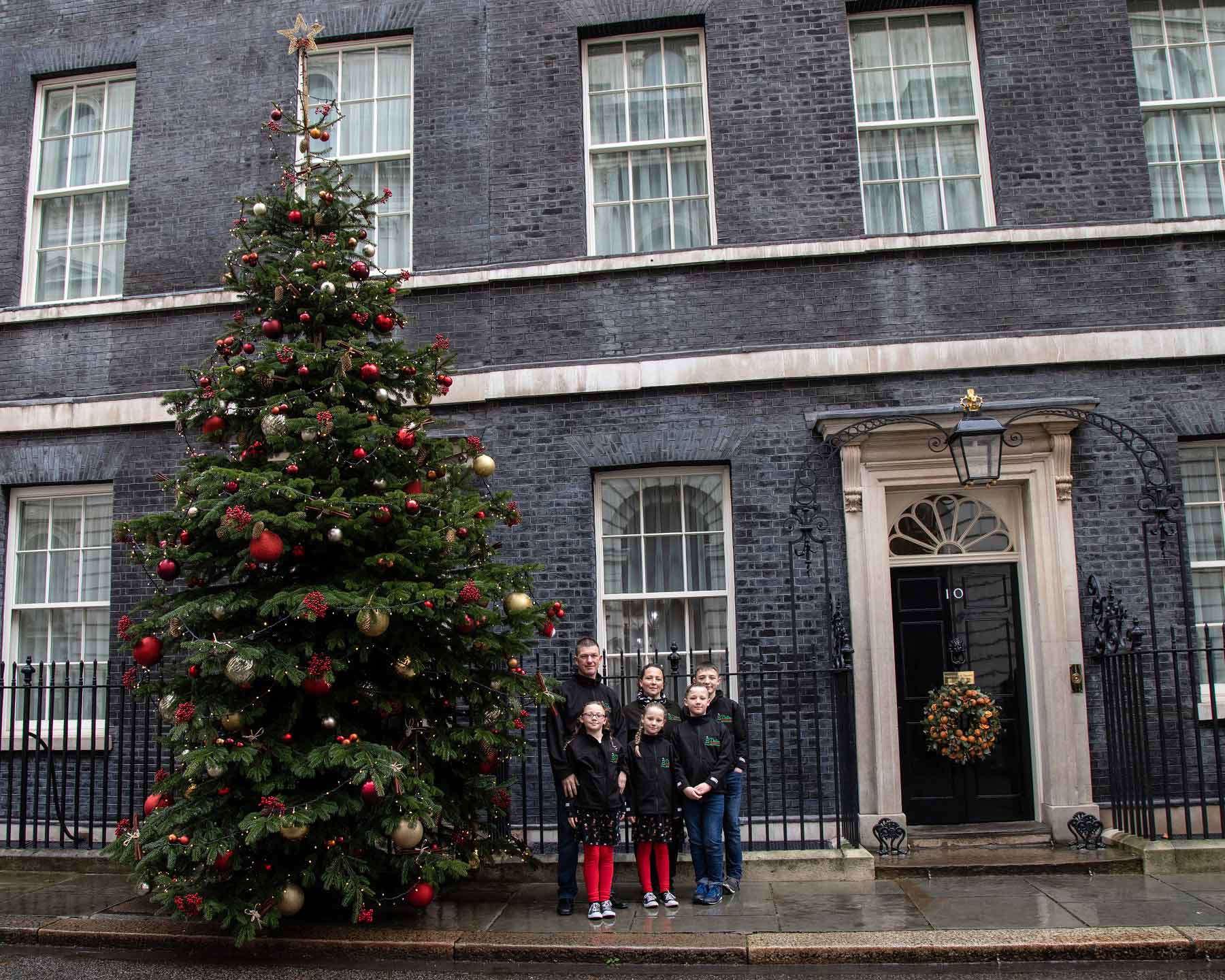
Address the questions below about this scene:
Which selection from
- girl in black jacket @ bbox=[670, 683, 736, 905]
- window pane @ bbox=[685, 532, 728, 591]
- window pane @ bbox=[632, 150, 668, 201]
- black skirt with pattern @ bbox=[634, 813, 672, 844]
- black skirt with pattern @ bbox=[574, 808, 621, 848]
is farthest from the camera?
window pane @ bbox=[632, 150, 668, 201]

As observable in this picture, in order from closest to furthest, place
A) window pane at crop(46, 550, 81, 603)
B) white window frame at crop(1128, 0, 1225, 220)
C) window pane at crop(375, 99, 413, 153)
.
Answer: white window frame at crop(1128, 0, 1225, 220) < window pane at crop(46, 550, 81, 603) < window pane at crop(375, 99, 413, 153)

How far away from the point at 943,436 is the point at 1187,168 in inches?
139

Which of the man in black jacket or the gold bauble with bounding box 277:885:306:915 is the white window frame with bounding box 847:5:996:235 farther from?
the gold bauble with bounding box 277:885:306:915

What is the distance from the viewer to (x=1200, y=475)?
9.22m

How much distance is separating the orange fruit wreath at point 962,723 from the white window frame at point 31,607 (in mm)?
7217

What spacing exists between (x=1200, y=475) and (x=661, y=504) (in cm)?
457

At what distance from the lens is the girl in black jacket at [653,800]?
7.13 meters

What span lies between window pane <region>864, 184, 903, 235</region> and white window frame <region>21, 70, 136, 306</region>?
7.13 metres

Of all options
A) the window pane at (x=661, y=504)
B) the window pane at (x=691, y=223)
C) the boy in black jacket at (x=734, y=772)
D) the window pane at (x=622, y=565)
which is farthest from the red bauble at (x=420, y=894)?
the window pane at (x=691, y=223)

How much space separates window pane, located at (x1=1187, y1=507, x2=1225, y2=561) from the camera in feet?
29.9

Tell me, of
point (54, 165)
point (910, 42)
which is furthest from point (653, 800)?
point (54, 165)

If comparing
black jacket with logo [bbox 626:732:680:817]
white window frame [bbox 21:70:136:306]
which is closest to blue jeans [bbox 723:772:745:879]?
black jacket with logo [bbox 626:732:680:817]

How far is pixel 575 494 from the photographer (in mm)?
9461

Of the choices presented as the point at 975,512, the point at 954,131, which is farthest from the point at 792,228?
the point at 975,512
